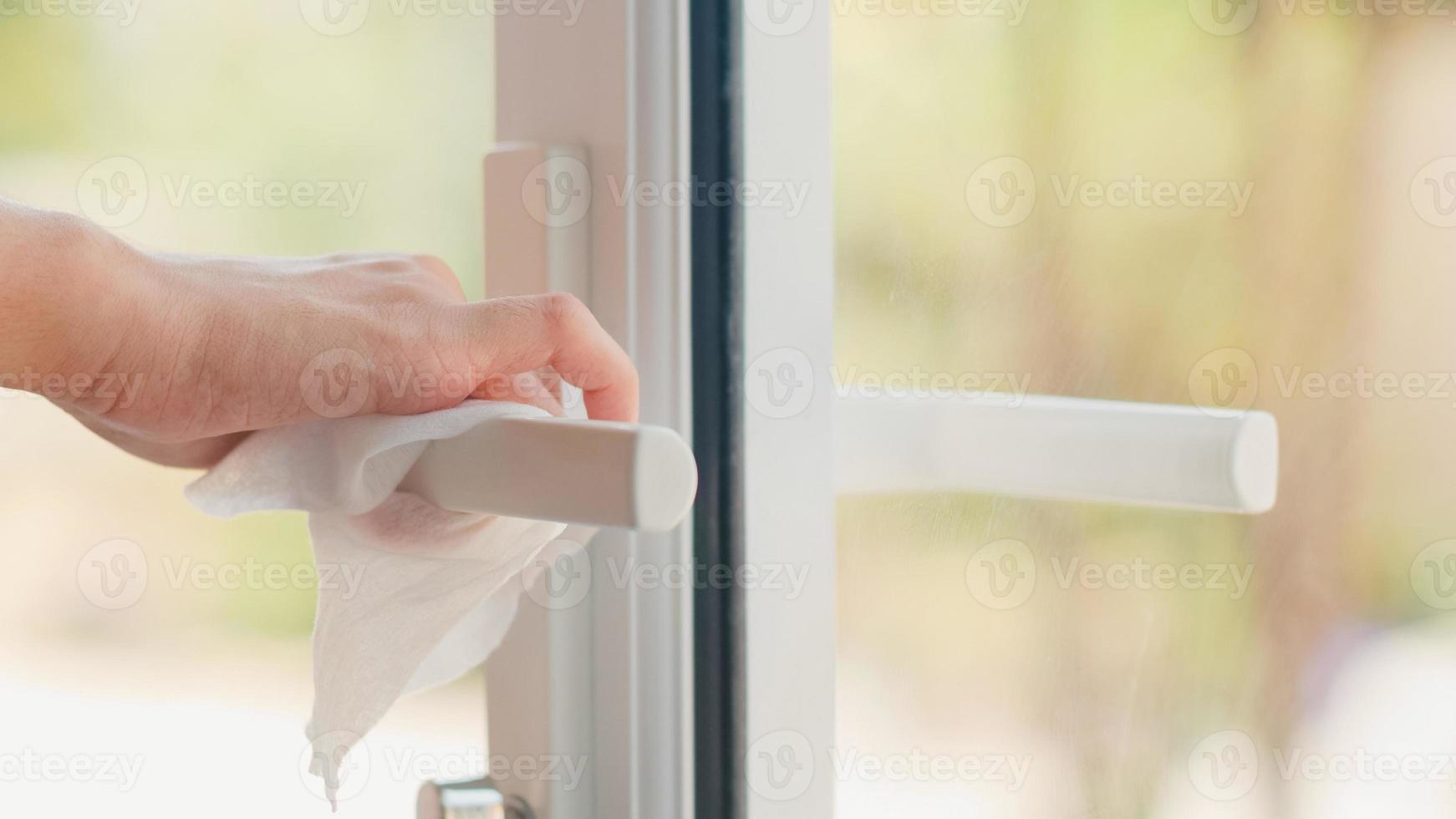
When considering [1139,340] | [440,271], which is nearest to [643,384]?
[440,271]

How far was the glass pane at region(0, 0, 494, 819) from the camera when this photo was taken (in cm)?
71

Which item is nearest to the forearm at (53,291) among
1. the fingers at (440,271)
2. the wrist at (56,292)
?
the wrist at (56,292)

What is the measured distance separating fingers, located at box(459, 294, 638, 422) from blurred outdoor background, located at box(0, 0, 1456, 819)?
0.15 m

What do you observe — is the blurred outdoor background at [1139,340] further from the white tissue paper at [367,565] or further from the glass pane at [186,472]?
the white tissue paper at [367,565]

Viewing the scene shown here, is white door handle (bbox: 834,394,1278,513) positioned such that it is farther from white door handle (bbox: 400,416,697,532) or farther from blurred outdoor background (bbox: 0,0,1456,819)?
white door handle (bbox: 400,416,697,532)

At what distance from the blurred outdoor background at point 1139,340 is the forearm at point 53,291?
26 centimetres

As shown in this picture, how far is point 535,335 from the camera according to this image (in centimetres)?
47

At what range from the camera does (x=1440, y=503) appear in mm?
424

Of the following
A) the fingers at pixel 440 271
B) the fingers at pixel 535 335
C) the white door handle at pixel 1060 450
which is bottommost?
the white door handle at pixel 1060 450

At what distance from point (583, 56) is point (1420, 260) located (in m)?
0.36

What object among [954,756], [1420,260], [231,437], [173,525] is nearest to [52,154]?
[173,525]

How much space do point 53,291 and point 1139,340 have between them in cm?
39

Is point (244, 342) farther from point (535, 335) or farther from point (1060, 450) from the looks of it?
point (1060, 450)

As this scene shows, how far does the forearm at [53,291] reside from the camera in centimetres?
43
